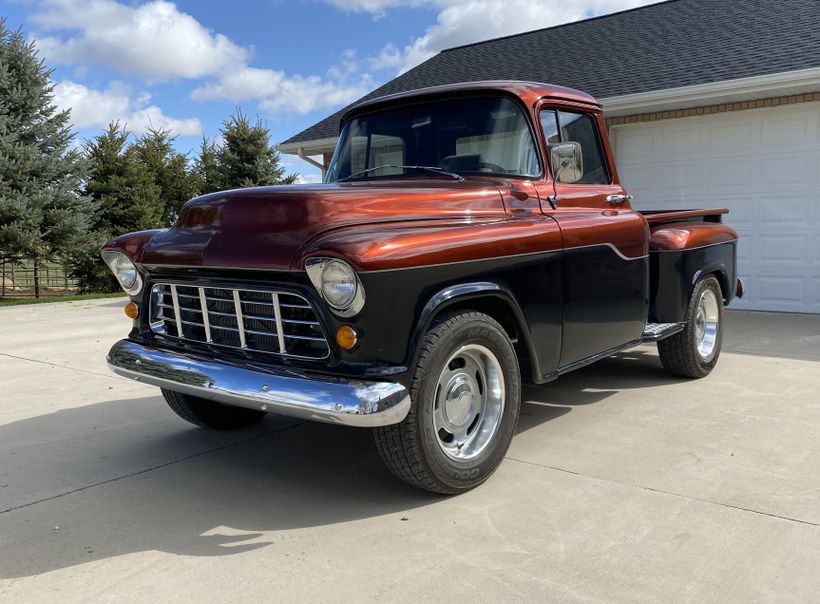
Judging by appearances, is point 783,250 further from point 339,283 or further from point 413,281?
point 339,283

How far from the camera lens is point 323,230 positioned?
2.99m

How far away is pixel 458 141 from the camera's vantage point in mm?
4004

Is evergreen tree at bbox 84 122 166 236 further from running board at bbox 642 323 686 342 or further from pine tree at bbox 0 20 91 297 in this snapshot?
running board at bbox 642 323 686 342

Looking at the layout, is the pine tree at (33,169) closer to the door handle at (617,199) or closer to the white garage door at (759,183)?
the white garage door at (759,183)

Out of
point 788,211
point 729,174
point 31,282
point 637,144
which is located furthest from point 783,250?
point 31,282

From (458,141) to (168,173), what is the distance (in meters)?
→ 16.5

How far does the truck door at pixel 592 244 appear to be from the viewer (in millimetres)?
3897

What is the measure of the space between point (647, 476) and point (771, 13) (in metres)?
9.55

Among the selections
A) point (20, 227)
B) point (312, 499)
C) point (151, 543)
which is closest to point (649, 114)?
point (312, 499)

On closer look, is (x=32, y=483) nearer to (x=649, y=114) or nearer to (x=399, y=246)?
(x=399, y=246)

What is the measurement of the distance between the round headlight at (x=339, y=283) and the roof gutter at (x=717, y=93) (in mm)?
7360

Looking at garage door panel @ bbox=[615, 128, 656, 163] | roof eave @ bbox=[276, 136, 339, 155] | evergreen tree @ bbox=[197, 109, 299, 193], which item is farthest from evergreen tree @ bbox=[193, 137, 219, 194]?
garage door panel @ bbox=[615, 128, 656, 163]

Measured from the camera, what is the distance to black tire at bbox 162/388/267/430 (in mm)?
4203

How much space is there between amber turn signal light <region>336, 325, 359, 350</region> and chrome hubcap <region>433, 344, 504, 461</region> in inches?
22.1
